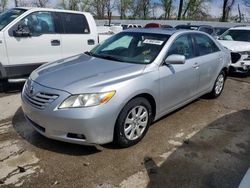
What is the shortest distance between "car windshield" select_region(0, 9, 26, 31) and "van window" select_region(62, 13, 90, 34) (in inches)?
39.9

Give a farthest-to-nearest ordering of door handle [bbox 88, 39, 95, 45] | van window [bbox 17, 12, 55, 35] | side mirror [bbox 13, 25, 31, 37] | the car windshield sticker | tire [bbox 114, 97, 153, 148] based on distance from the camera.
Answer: door handle [bbox 88, 39, 95, 45] < van window [bbox 17, 12, 55, 35] < side mirror [bbox 13, 25, 31, 37] < the car windshield sticker < tire [bbox 114, 97, 153, 148]

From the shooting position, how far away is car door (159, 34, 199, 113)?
4.02 meters

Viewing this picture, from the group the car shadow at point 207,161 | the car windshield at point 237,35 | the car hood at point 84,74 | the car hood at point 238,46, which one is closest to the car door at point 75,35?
the car hood at point 84,74

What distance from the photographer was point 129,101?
136 inches

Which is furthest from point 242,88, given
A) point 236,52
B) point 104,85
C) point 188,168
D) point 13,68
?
Result: point 13,68

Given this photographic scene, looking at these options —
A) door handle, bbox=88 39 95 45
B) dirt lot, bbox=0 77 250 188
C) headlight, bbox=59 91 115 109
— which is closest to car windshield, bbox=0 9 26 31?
door handle, bbox=88 39 95 45

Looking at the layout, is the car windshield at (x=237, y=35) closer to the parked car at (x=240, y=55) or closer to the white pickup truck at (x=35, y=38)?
the parked car at (x=240, y=55)

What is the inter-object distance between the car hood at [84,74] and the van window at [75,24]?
108 inches

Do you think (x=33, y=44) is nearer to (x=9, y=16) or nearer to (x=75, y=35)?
(x=9, y=16)

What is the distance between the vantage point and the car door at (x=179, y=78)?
402cm

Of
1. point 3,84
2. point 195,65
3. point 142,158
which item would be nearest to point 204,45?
point 195,65

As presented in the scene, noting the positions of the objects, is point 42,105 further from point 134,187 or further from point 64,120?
point 134,187

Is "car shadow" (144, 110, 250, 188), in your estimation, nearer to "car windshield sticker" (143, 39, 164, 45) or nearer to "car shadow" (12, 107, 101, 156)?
"car shadow" (12, 107, 101, 156)

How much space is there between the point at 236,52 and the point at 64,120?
685 cm
